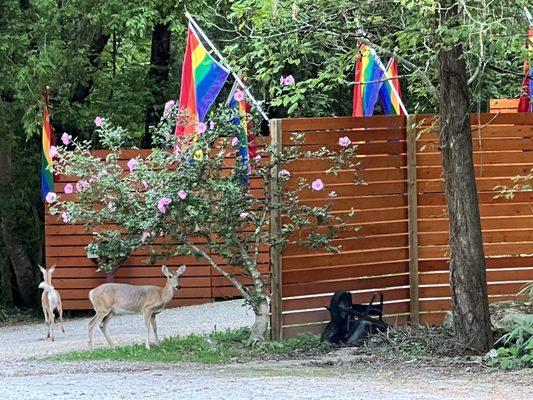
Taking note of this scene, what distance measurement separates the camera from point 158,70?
69.2 feet

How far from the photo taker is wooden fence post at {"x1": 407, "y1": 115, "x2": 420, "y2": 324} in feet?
41.3

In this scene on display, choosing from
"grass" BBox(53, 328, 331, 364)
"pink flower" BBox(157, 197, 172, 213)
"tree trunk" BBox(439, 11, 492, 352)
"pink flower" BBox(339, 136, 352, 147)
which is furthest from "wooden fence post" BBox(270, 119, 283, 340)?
"tree trunk" BBox(439, 11, 492, 352)

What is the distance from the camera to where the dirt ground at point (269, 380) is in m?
8.25

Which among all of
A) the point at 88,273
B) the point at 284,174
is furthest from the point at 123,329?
the point at 284,174

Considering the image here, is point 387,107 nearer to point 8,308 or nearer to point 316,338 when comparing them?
point 316,338

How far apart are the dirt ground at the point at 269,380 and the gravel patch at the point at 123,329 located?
917 millimetres

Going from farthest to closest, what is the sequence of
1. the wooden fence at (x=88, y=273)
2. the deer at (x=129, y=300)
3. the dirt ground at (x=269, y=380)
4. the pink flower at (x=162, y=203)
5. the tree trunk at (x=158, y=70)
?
1. the tree trunk at (x=158, y=70)
2. the wooden fence at (x=88, y=273)
3. the deer at (x=129, y=300)
4. the pink flower at (x=162, y=203)
5. the dirt ground at (x=269, y=380)

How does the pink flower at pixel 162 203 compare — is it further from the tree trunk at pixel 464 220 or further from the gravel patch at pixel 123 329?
the tree trunk at pixel 464 220

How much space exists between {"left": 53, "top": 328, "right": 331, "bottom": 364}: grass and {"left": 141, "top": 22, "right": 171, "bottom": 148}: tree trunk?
918cm

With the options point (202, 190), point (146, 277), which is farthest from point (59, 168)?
point (146, 277)

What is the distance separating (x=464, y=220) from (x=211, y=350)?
3254 millimetres

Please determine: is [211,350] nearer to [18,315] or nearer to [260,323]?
[260,323]

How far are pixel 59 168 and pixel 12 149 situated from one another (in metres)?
8.84

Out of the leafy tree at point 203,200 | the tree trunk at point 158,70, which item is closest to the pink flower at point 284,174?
the leafy tree at point 203,200
